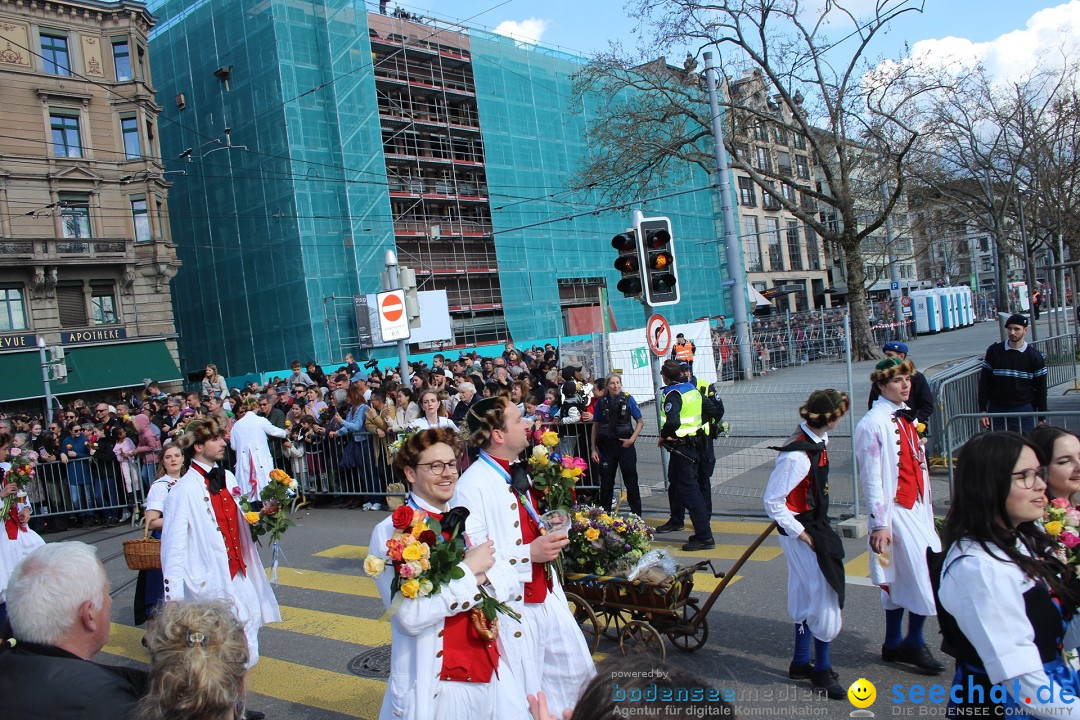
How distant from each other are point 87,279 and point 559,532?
3341 centimetres

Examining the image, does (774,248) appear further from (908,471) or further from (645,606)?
(645,606)

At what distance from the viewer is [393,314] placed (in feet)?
37.8

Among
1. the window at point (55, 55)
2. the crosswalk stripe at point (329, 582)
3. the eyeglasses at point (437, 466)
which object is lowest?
the crosswalk stripe at point (329, 582)

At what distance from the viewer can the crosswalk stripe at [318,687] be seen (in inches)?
205

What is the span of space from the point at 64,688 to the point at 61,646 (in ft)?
0.77

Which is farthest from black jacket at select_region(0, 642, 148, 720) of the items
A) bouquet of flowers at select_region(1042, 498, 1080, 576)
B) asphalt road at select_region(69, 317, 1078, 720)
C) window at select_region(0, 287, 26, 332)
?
window at select_region(0, 287, 26, 332)

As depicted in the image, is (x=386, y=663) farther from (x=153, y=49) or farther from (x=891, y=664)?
(x=153, y=49)

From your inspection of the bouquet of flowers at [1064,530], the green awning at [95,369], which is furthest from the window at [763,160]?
the bouquet of flowers at [1064,530]

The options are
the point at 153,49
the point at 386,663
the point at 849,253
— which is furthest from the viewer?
the point at 153,49

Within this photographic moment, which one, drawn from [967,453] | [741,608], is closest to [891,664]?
[741,608]

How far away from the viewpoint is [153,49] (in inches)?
1500

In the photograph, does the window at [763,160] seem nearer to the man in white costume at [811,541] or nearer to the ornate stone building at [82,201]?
the ornate stone building at [82,201]

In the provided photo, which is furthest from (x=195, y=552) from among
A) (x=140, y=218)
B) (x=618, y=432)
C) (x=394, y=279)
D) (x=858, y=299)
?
(x=140, y=218)

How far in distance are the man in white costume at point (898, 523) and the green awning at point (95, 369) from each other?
96.3 ft
